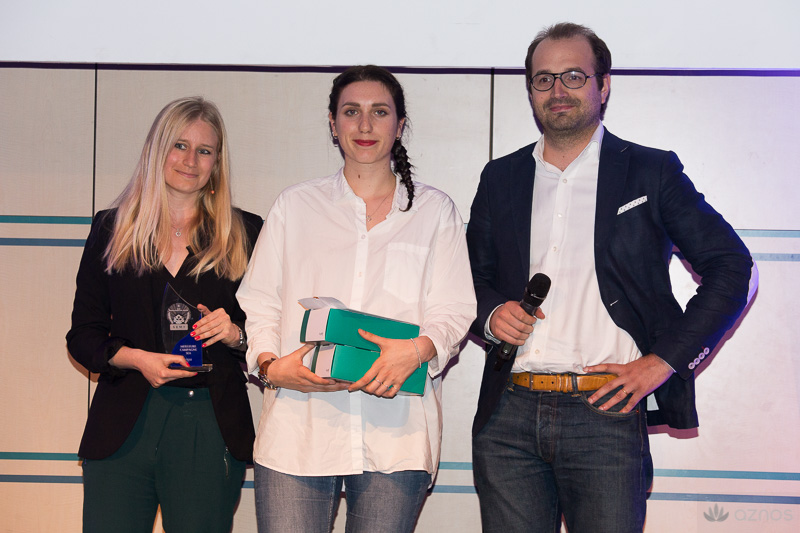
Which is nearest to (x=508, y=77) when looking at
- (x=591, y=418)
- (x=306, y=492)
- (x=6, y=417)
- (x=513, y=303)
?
(x=513, y=303)

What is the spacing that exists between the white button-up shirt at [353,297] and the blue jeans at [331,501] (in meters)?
0.04

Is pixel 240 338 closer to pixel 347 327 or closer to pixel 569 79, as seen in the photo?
pixel 347 327

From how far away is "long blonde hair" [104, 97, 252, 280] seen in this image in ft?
8.57

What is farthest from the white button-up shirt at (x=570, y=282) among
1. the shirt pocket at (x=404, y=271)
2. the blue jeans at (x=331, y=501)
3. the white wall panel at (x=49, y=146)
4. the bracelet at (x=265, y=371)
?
the white wall panel at (x=49, y=146)

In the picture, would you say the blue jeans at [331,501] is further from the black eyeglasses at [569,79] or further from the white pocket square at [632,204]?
the black eyeglasses at [569,79]

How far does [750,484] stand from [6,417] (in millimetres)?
3448

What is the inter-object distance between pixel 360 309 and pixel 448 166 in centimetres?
125

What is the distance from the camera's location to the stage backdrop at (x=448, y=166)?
3258 mm

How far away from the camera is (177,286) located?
8.41 ft

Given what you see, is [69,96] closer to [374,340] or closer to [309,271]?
[309,271]

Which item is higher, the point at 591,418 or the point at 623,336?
the point at 623,336

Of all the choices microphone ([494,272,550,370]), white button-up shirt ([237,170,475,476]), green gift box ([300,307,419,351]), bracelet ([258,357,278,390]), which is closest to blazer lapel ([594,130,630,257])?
microphone ([494,272,550,370])

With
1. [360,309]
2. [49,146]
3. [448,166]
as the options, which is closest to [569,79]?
[448,166]

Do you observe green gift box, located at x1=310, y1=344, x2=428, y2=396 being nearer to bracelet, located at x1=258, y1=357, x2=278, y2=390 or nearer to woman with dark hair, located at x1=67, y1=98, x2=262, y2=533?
bracelet, located at x1=258, y1=357, x2=278, y2=390
